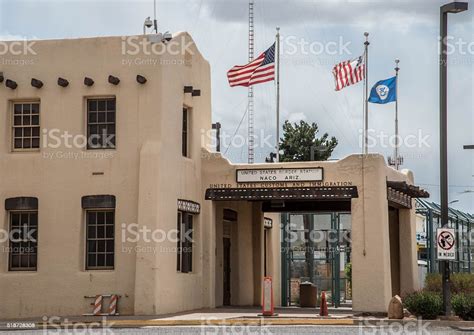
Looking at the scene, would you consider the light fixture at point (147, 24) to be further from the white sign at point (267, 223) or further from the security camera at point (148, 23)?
the white sign at point (267, 223)

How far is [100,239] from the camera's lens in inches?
→ 1138

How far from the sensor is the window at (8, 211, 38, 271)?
1145 inches

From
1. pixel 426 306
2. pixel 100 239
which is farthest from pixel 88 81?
pixel 426 306

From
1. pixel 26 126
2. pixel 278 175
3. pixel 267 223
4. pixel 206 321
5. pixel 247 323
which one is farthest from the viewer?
pixel 267 223

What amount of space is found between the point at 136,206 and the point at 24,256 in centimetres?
378

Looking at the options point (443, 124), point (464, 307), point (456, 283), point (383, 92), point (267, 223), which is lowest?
point (464, 307)

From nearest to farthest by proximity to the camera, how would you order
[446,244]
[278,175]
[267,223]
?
[446,244], [278,175], [267,223]

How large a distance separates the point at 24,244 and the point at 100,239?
231 centimetres

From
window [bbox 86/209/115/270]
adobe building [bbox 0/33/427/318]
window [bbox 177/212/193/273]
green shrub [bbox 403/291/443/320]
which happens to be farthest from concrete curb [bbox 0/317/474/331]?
window [bbox 177/212/193/273]

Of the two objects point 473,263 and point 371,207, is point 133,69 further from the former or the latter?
point 473,263

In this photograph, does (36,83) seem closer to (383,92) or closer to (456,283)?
(383,92)

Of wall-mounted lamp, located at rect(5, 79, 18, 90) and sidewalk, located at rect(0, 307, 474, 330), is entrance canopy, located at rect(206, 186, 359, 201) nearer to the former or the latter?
sidewalk, located at rect(0, 307, 474, 330)

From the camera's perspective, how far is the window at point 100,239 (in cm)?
2881

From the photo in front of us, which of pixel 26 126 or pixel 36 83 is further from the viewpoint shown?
pixel 26 126
